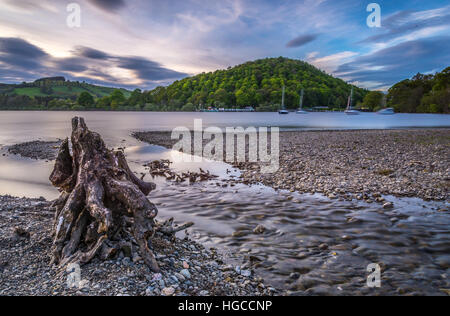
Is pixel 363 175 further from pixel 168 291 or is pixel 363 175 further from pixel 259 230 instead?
pixel 168 291

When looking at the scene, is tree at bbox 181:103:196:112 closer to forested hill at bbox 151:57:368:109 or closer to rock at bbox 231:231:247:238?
forested hill at bbox 151:57:368:109

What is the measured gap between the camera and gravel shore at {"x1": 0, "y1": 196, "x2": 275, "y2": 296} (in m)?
4.02

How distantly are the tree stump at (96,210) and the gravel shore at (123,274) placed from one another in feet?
0.85

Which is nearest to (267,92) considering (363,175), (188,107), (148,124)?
(188,107)

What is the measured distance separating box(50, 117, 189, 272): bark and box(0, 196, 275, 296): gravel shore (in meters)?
0.26

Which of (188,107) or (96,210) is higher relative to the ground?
(188,107)

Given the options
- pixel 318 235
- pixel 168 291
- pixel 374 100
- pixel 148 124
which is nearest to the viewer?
pixel 168 291

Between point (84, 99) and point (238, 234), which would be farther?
point (84, 99)

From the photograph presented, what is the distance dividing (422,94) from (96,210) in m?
172

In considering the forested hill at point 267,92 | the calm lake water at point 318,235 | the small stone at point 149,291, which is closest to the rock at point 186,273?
the small stone at point 149,291

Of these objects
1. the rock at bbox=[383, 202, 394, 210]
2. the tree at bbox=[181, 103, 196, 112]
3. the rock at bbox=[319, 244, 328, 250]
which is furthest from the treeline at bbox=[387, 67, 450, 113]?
the rock at bbox=[319, 244, 328, 250]

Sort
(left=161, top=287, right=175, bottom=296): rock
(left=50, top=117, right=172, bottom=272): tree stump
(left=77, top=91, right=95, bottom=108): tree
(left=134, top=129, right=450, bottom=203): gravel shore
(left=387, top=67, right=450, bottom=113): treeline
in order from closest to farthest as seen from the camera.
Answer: (left=161, top=287, right=175, bottom=296): rock < (left=50, top=117, right=172, bottom=272): tree stump < (left=134, top=129, right=450, bottom=203): gravel shore < (left=387, top=67, right=450, bottom=113): treeline < (left=77, top=91, right=95, bottom=108): tree

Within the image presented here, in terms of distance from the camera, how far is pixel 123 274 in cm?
433

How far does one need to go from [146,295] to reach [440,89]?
159 m
